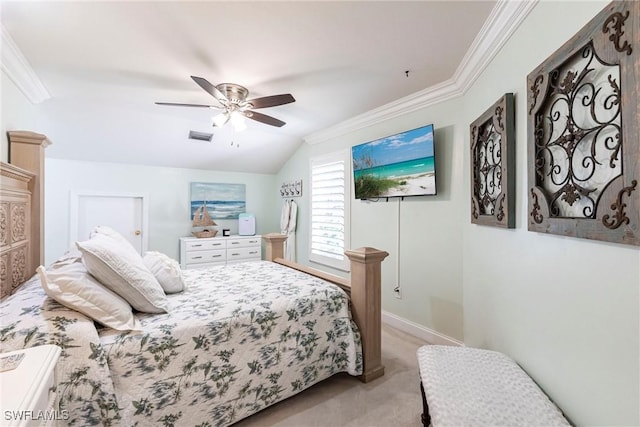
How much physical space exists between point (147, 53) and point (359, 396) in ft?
9.48

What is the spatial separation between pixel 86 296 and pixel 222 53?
1.76m

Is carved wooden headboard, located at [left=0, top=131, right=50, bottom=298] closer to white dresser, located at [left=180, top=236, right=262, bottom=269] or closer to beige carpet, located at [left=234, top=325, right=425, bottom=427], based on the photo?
beige carpet, located at [left=234, top=325, right=425, bottom=427]

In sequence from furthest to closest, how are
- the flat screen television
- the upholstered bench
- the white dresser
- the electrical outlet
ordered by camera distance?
1. the white dresser
2. the electrical outlet
3. the flat screen television
4. the upholstered bench

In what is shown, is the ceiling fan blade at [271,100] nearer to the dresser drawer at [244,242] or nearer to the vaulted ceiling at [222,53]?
the vaulted ceiling at [222,53]

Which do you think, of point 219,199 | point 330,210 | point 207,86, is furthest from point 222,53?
point 219,199

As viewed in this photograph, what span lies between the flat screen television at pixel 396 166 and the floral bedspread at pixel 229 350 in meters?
1.33

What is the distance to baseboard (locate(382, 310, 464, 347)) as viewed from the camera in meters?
2.49

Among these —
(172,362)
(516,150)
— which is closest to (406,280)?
(516,150)

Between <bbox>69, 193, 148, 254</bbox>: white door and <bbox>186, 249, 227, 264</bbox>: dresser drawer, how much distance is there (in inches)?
27.0

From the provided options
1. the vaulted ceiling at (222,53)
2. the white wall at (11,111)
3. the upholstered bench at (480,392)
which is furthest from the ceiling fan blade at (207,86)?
the upholstered bench at (480,392)

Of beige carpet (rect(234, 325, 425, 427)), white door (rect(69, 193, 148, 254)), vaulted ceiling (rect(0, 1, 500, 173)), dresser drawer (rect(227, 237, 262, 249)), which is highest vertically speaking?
vaulted ceiling (rect(0, 1, 500, 173))

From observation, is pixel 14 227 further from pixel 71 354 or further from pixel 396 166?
pixel 396 166

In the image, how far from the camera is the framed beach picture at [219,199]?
455 cm

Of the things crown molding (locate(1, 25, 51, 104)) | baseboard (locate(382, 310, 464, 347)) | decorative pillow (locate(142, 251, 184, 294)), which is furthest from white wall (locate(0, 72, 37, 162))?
baseboard (locate(382, 310, 464, 347))
